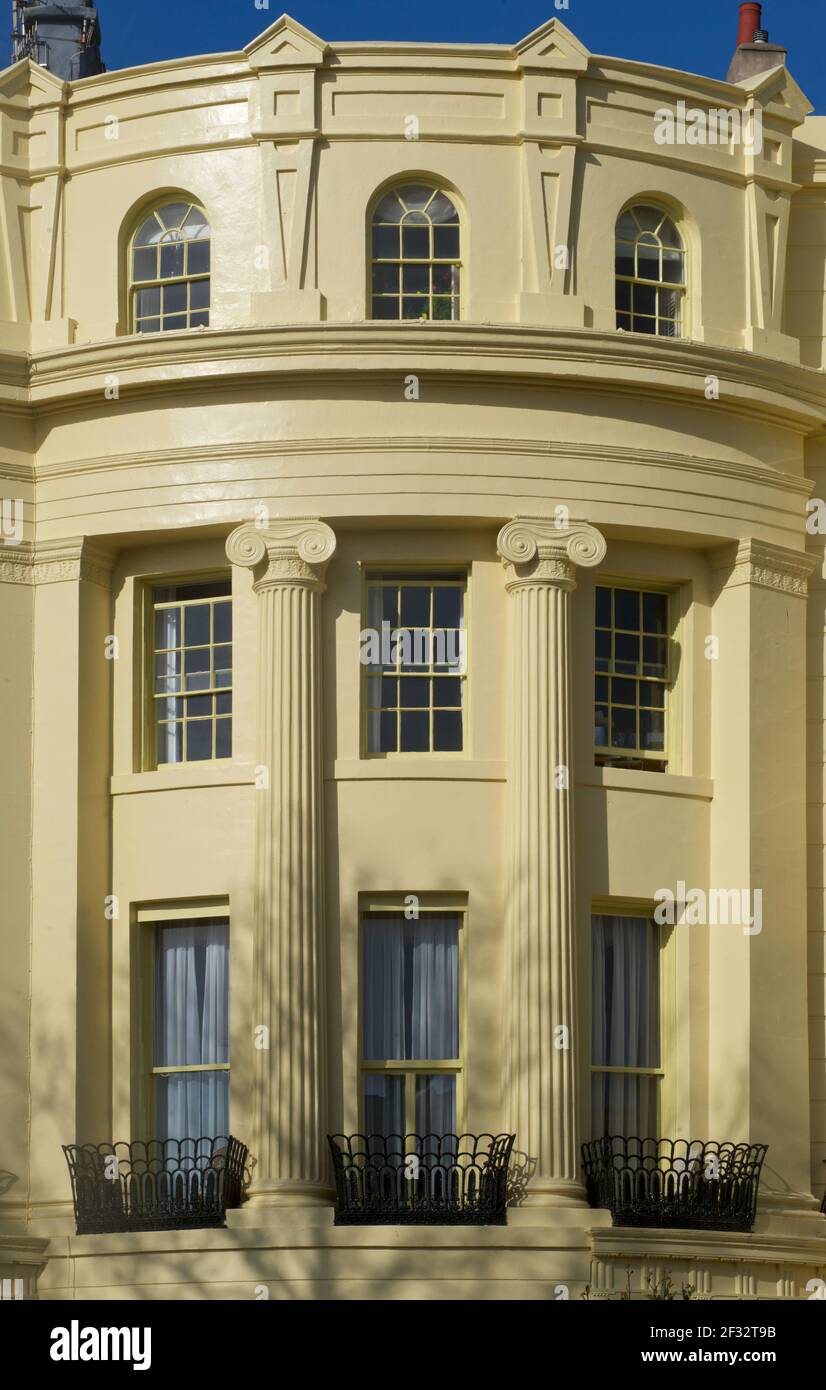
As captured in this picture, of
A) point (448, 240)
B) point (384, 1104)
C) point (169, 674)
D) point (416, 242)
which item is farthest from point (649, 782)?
point (416, 242)

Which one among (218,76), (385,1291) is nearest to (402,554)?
(218,76)

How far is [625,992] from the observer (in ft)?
122

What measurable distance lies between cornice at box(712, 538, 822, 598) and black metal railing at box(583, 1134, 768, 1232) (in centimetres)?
627

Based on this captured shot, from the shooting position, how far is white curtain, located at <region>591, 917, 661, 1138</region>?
36.6 metres

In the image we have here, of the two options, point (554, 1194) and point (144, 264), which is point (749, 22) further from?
point (554, 1194)

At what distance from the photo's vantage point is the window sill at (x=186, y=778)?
121 feet

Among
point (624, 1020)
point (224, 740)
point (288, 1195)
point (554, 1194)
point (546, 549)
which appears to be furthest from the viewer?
point (224, 740)

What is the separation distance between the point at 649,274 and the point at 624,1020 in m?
8.34

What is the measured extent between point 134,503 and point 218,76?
4.83m

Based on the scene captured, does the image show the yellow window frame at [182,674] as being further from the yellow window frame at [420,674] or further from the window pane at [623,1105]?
the window pane at [623,1105]

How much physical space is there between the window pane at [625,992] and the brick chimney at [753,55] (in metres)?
10.6

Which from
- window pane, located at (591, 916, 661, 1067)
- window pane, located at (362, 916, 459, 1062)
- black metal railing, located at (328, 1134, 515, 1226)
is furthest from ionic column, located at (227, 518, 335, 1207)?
window pane, located at (591, 916, 661, 1067)

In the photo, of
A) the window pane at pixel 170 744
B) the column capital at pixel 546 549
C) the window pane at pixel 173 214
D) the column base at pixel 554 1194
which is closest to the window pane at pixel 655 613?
the column capital at pixel 546 549

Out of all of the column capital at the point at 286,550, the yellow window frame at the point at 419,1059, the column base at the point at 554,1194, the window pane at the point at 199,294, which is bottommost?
the column base at the point at 554,1194
